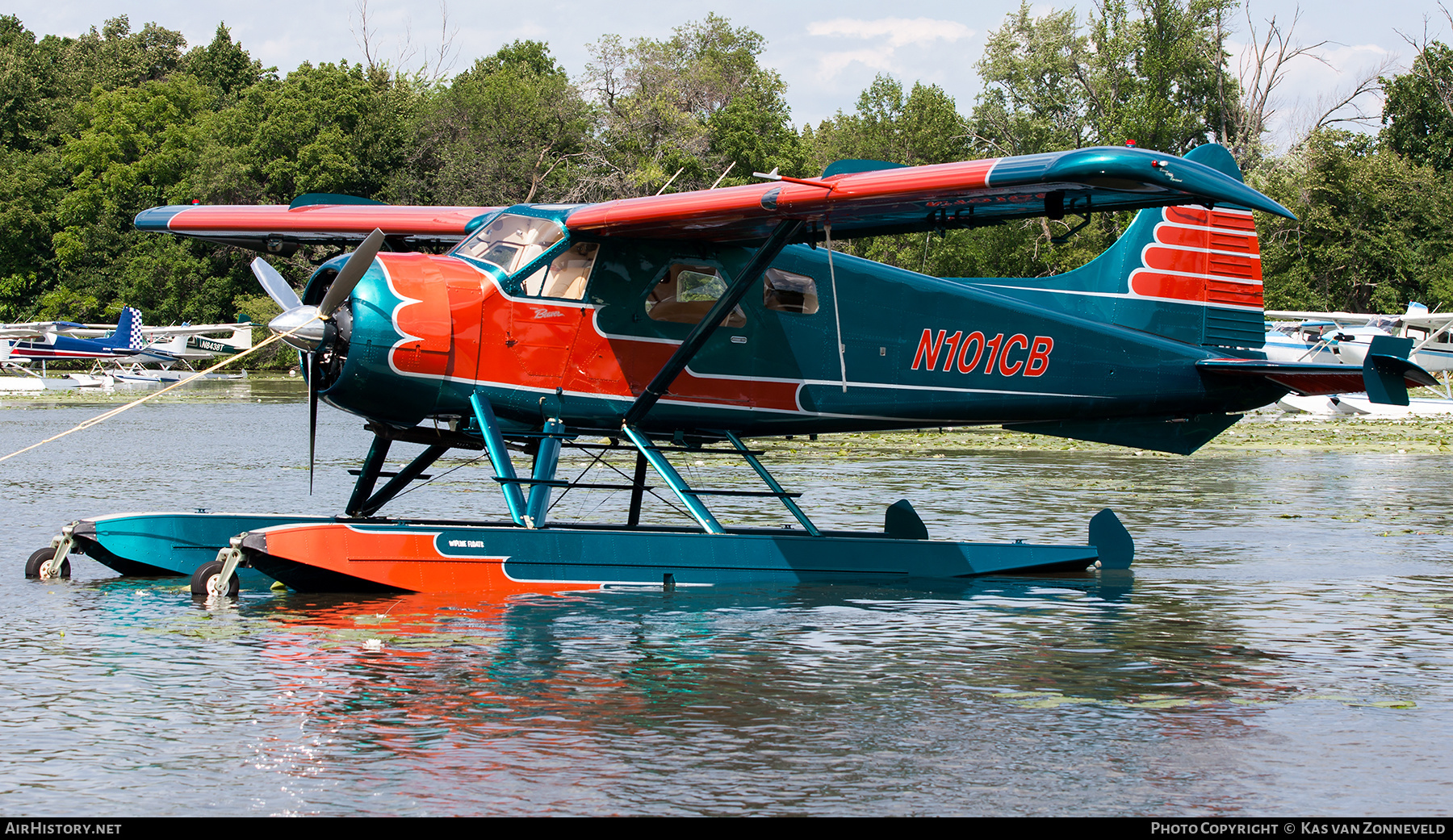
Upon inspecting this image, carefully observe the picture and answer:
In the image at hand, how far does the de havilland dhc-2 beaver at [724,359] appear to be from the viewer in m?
9.02

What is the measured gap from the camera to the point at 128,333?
53.8 metres

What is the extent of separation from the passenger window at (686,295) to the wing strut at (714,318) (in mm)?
236

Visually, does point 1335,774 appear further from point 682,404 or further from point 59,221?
point 59,221

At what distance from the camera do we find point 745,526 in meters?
13.7

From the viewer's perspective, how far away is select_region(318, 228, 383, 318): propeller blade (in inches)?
350

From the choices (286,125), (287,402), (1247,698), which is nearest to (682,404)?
(1247,698)

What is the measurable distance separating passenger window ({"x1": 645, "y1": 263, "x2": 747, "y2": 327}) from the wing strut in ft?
0.78

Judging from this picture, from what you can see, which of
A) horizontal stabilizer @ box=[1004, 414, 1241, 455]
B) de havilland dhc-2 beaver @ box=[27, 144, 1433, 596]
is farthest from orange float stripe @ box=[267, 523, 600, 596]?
horizontal stabilizer @ box=[1004, 414, 1241, 455]

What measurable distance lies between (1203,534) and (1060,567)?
3.27m

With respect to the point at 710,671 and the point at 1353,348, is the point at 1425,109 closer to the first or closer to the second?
the point at 1353,348

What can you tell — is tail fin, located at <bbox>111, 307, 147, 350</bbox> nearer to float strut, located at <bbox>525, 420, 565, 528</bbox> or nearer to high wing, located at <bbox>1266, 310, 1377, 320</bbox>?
high wing, located at <bbox>1266, 310, 1377, 320</bbox>

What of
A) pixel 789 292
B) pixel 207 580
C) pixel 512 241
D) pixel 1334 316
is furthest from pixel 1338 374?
pixel 1334 316

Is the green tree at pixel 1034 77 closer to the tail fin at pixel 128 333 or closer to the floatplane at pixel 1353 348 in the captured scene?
the floatplane at pixel 1353 348

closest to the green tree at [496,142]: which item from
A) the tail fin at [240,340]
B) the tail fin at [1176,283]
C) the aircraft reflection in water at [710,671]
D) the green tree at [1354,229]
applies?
the tail fin at [240,340]
